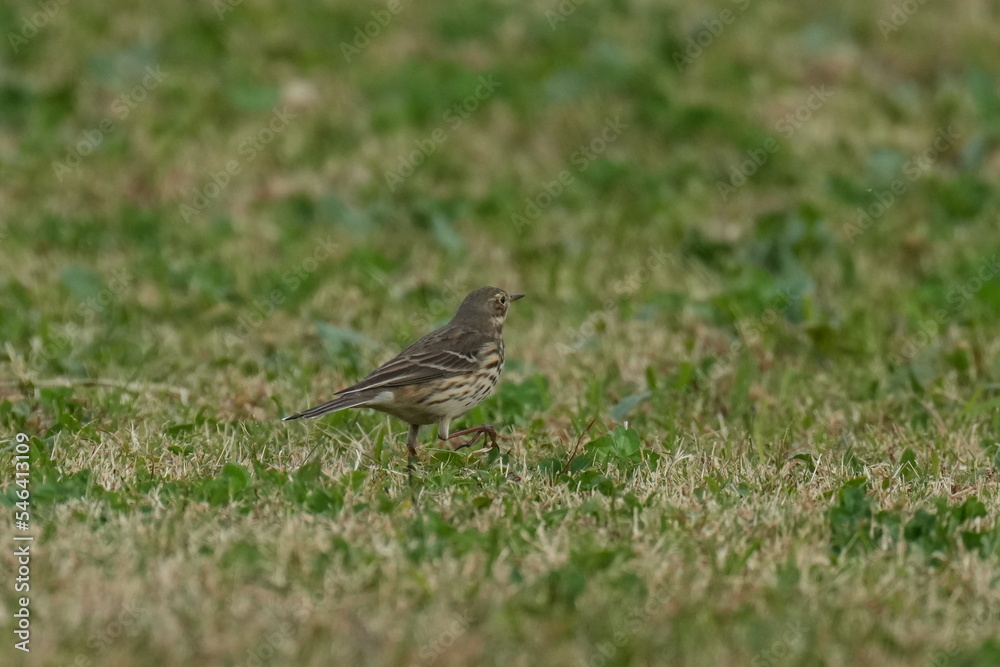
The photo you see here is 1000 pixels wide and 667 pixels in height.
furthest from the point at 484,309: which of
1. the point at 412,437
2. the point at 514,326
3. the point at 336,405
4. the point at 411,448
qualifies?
the point at 514,326

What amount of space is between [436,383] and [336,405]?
0.46 m

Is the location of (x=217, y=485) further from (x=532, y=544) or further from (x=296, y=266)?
(x=296, y=266)

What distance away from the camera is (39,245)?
9.34m

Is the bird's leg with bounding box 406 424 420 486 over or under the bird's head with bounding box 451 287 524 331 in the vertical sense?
under

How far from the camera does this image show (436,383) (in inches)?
240

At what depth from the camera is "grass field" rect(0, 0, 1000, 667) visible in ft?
14.7

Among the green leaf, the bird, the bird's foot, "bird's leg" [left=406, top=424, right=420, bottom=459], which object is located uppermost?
the bird

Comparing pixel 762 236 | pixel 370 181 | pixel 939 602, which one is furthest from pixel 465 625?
pixel 370 181

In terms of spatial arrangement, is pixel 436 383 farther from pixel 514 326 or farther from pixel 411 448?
pixel 514 326

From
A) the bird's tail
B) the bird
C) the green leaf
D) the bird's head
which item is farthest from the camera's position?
the green leaf

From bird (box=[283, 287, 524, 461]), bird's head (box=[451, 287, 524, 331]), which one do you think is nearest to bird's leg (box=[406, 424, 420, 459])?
bird (box=[283, 287, 524, 461])

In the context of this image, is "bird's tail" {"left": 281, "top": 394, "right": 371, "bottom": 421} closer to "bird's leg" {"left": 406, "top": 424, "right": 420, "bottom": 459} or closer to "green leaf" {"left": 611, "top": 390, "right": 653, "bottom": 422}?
"bird's leg" {"left": 406, "top": 424, "right": 420, "bottom": 459}

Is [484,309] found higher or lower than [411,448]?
higher

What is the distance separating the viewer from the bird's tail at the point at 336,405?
5.71 metres
